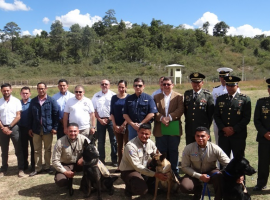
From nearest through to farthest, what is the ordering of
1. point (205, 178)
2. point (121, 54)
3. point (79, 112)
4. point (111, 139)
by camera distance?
point (205, 178) < point (79, 112) < point (111, 139) < point (121, 54)

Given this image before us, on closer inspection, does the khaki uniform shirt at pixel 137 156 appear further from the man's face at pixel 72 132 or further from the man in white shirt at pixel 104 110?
the man in white shirt at pixel 104 110

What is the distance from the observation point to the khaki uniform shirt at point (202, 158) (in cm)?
376

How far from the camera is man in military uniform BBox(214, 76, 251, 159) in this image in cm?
411

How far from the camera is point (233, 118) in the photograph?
4.14 m

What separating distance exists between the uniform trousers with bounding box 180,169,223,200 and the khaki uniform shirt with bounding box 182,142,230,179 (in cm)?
11

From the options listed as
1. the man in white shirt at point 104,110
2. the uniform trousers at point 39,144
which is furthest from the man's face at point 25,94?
the man in white shirt at point 104,110

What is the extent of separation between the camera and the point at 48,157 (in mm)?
5242

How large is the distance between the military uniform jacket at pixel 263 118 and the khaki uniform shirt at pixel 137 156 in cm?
174

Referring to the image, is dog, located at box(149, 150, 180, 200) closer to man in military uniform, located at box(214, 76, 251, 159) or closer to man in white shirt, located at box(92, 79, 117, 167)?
man in military uniform, located at box(214, 76, 251, 159)

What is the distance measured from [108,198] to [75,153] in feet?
3.16

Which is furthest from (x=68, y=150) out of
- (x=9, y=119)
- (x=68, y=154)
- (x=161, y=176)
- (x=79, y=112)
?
(x=161, y=176)

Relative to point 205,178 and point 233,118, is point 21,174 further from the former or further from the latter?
point 233,118

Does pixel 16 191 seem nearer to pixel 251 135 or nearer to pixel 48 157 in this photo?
pixel 48 157

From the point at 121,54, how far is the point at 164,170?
4866 centimetres
